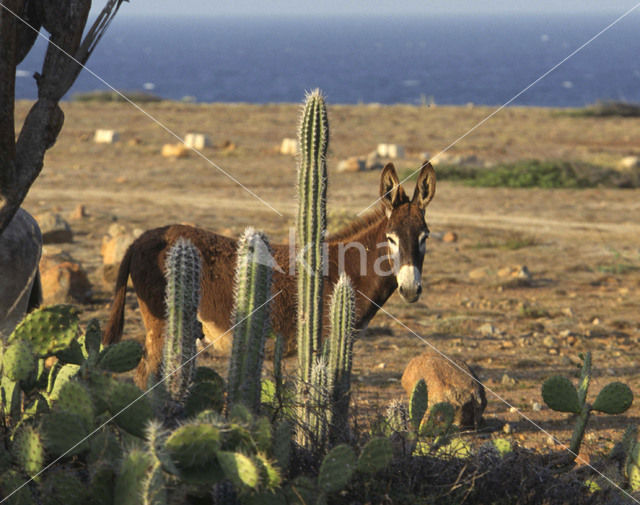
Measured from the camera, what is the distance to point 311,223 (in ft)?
18.1

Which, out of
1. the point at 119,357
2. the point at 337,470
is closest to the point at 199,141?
the point at 119,357

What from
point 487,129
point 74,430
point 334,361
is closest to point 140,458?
point 74,430

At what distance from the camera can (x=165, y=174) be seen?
2200cm

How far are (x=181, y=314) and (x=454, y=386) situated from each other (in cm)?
365

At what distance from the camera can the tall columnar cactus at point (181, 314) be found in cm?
439

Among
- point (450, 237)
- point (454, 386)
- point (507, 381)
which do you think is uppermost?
point (450, 237)

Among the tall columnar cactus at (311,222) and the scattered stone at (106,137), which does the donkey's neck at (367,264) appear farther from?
the scattered stone at (106,137)

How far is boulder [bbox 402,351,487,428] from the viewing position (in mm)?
7379

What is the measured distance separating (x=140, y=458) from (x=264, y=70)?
133 m

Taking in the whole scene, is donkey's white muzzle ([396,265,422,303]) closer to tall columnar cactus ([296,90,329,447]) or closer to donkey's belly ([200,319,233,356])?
tall columnar cactus ([296,90,329,447])

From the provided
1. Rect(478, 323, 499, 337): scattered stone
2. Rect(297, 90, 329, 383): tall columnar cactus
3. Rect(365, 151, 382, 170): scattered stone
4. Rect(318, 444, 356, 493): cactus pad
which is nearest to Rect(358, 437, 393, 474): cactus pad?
Rect(318, 444, 356, 493): cactus pad

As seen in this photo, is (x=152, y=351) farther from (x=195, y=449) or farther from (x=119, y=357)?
(x=195, y=449)

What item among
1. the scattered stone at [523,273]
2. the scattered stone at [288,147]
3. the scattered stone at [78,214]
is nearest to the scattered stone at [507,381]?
the scattered stone at [523,273]

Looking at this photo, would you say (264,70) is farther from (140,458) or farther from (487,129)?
(140,458)
